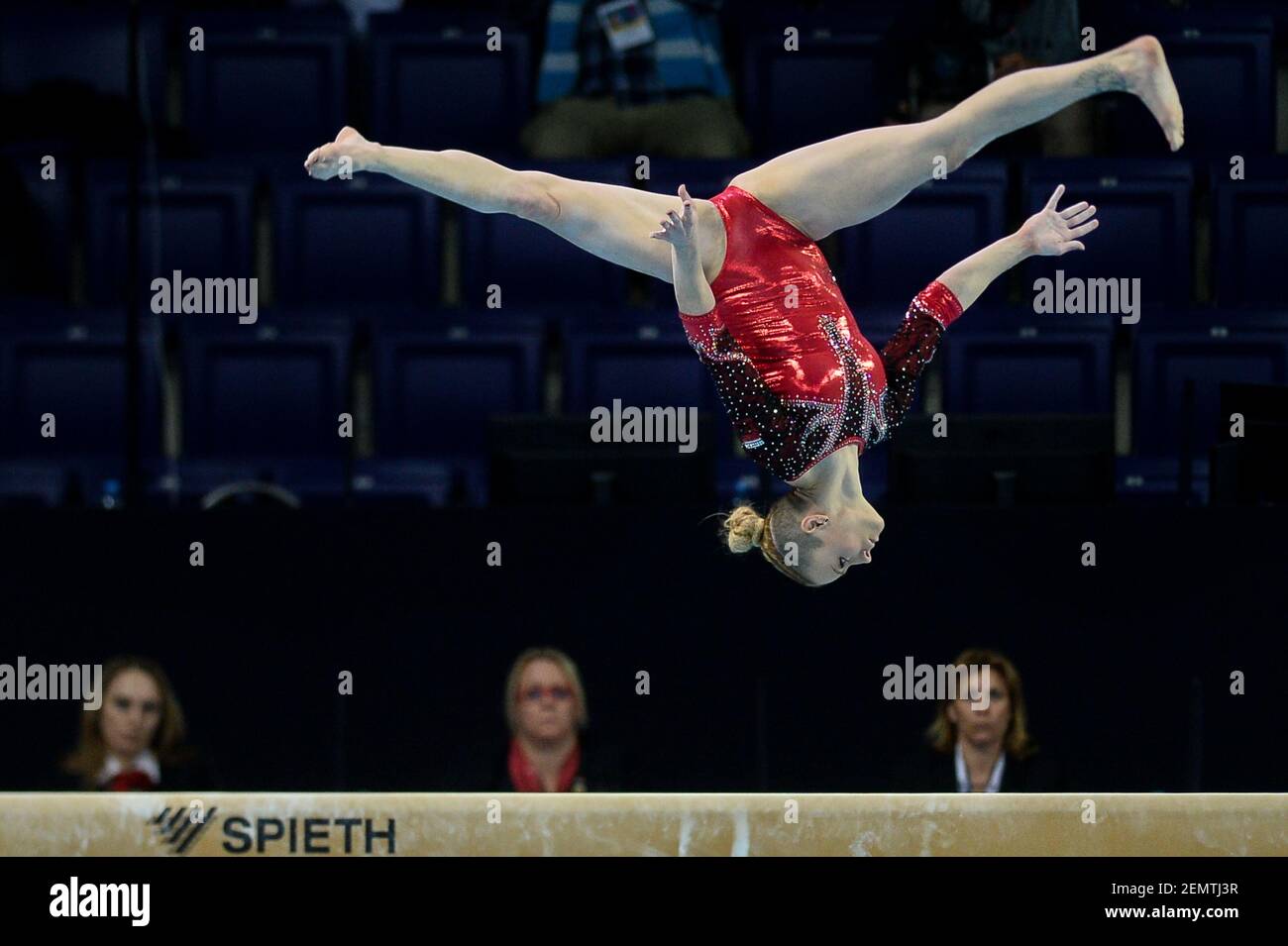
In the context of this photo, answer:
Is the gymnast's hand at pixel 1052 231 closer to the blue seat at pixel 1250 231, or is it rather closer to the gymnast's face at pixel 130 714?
the blue seat at pixel 1250 231

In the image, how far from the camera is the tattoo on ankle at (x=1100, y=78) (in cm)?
403

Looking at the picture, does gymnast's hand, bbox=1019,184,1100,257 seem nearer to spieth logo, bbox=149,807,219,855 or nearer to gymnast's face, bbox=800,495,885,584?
gymnast's face, bbox=800,495,885,584

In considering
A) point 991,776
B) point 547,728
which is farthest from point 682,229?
point 991,776

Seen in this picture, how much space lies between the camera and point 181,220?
6.64 m

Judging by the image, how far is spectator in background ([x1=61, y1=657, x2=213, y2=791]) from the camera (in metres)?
5.00

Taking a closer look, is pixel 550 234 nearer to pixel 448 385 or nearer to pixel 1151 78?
pixel 448 385

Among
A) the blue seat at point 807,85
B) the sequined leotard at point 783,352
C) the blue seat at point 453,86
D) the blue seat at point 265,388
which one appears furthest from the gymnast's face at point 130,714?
the blue seat at point 807,85

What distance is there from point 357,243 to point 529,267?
2.09ft

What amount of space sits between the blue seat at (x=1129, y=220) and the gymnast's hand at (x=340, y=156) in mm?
3292

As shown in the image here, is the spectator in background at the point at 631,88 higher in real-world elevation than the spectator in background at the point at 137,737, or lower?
higher

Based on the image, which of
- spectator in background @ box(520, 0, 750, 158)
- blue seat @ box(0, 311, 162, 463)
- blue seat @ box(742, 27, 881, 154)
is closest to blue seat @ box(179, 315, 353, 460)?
blue seat @ box(0, 311, 162, 463)

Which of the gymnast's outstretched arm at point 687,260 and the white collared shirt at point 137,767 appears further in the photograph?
the white collared shirt at point 137,767
